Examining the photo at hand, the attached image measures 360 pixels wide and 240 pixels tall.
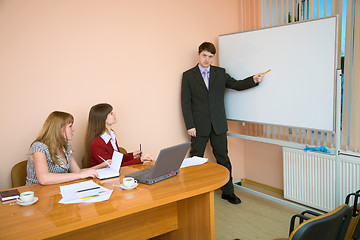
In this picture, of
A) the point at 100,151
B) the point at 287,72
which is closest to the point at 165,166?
the point at 100,151

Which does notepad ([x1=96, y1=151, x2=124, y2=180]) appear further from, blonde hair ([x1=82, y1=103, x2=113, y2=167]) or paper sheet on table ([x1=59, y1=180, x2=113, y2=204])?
blonde hair ([x1=82, y1=103, x2=113, y2=167])

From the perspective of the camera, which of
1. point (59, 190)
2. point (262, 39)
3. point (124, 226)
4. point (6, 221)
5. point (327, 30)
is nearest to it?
point (6, 221)

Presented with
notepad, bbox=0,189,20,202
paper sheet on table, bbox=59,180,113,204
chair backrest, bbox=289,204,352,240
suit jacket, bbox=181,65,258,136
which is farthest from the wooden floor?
notepad, bbox=0,189,20,202

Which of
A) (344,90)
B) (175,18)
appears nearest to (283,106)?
(344,90)

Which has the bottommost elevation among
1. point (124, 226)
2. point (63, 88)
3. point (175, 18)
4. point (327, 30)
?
point (124, 226)

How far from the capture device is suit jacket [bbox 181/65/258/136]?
375cm

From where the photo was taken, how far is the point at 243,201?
3875 millimetres

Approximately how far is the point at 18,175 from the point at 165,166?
1.34m

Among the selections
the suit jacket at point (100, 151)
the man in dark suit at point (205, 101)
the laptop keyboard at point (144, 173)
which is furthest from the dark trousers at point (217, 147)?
the laptop keyboard at point (144, 173)

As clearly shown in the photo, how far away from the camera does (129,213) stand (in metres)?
1.75

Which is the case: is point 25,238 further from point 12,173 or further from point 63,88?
point 63,88

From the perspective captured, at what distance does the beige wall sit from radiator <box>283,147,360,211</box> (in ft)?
4.31

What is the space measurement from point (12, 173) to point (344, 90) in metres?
3.18

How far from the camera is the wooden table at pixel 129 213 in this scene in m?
1.62
